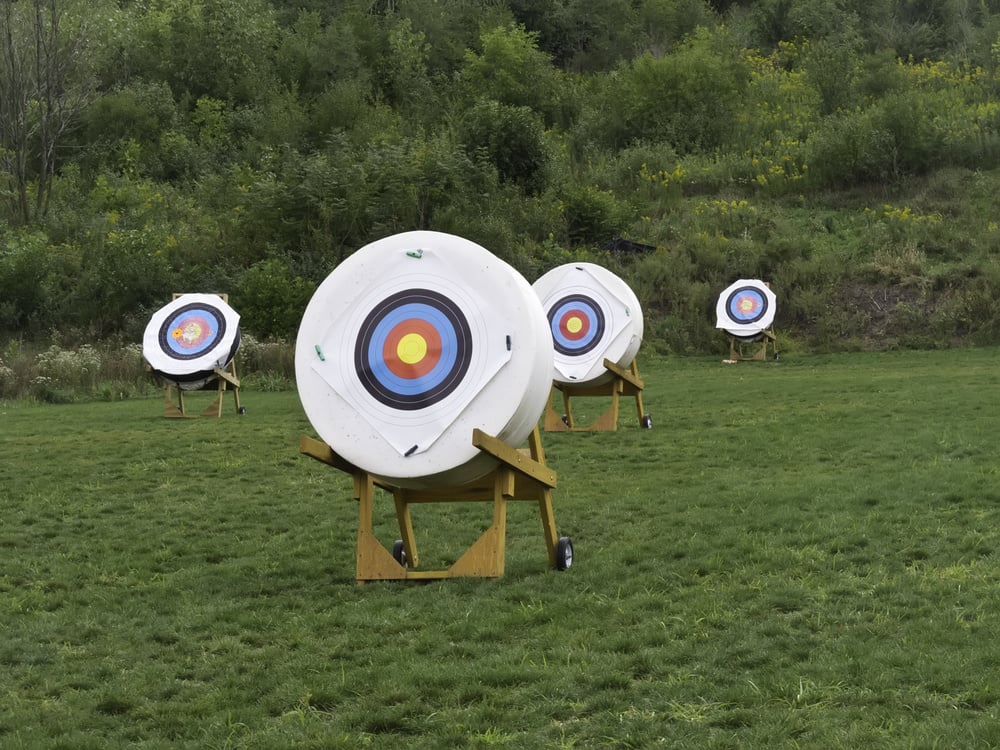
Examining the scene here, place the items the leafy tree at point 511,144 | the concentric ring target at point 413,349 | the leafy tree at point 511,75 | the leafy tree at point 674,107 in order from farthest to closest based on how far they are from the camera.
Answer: the leafy tree at point 511,75 → the leafy tree at point 674,107 → the leafy tree at point 511,144 → the concentric ring target at point 413,349

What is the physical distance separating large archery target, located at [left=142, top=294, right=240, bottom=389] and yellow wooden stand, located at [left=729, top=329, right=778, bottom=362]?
12248 millimetres

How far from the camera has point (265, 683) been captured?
4977mm

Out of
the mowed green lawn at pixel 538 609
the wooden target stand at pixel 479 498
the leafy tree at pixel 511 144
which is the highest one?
the leafy tree at pixel 511 144

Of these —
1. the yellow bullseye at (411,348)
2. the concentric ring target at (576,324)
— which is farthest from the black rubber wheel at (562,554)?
the concentric ring target at (576,324)

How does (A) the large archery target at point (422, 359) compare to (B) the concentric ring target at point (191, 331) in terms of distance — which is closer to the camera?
(A) the large archery target at point (422, 359)

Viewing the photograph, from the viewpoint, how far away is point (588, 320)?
51.1 ft

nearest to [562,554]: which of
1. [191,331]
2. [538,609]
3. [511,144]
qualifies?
[538,609]

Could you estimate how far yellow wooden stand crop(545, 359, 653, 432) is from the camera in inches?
592

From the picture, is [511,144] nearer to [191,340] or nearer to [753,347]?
[753,347]

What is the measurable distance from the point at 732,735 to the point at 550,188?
3167cm

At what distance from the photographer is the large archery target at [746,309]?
27.0 m

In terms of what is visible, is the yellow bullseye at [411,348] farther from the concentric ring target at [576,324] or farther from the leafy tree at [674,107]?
the leafy tree at [674,107]

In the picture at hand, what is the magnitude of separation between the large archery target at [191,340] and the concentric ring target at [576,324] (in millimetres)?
5248

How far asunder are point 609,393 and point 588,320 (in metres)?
0.97
